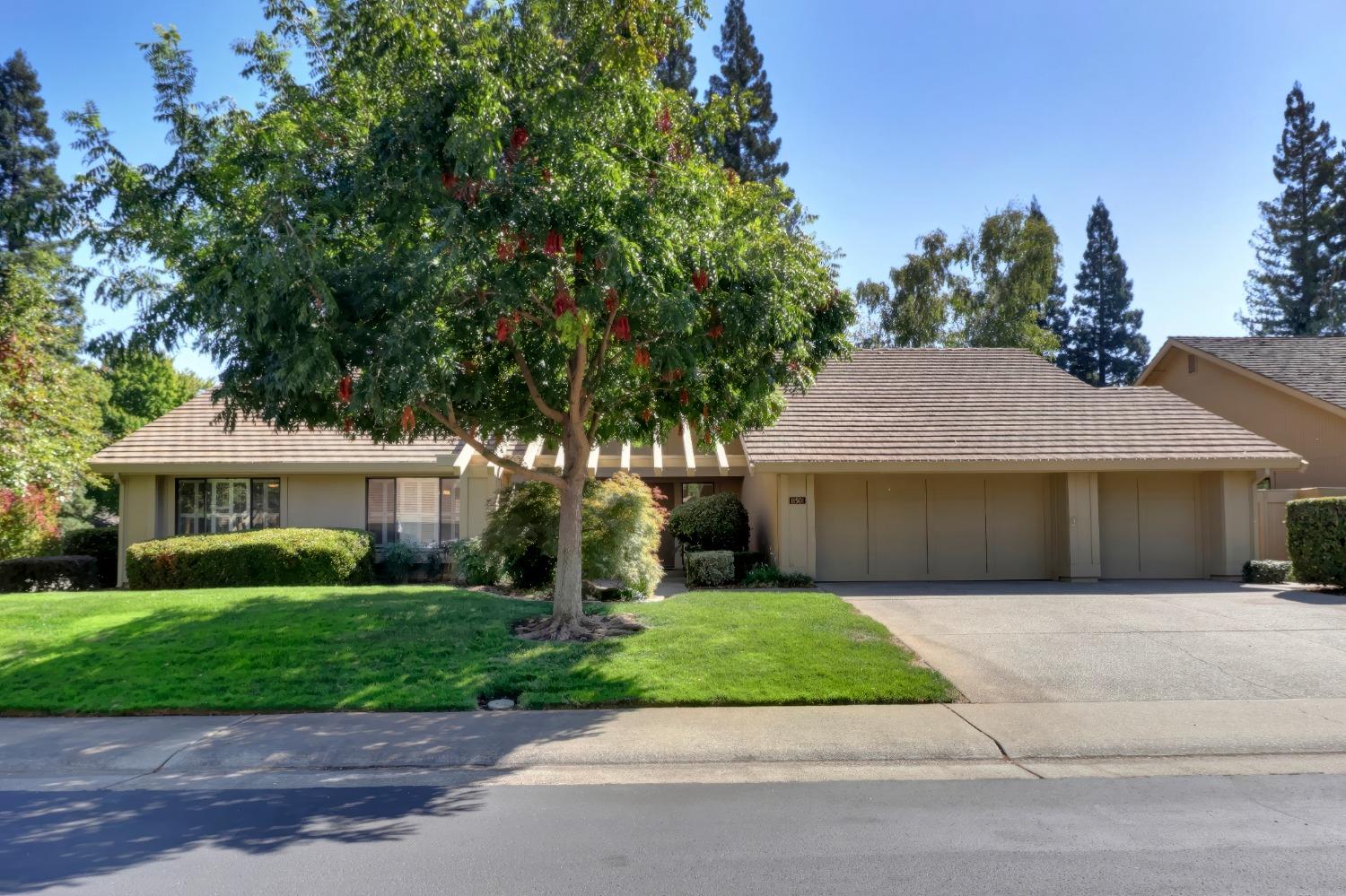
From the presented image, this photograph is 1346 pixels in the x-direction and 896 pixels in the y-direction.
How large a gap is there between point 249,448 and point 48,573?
4.50 metres

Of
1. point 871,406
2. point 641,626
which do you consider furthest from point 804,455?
point 641,626

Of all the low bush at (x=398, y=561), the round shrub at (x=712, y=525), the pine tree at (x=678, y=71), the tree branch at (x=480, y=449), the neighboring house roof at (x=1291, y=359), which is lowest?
the low bush at (x=398, y=561)

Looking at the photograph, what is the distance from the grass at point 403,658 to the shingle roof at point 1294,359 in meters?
18.2

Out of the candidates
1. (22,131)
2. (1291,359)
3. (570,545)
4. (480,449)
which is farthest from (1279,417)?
(22,131)

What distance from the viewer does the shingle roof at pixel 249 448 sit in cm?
1936

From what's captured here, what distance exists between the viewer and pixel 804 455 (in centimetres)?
1828

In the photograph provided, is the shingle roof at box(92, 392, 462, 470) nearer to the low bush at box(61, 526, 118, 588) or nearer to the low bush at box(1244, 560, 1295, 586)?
the low bush at box(61, 526, 118, 588)

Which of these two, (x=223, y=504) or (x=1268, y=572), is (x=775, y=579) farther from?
(x=223, y=504)

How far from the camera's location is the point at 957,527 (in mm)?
19609

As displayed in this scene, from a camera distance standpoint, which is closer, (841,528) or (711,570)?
(711,570)

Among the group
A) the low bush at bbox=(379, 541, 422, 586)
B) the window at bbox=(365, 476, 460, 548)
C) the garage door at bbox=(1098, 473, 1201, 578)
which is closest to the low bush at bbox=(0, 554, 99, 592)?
the window at bbox=(365, 476, 460, 548)

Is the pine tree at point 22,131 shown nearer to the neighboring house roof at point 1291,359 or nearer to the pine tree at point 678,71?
the pine tree at point 678,71

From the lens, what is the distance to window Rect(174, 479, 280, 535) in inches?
800

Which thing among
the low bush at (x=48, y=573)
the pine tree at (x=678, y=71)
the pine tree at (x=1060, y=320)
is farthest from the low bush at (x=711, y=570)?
the pine tree at (x=1060, y=320)
